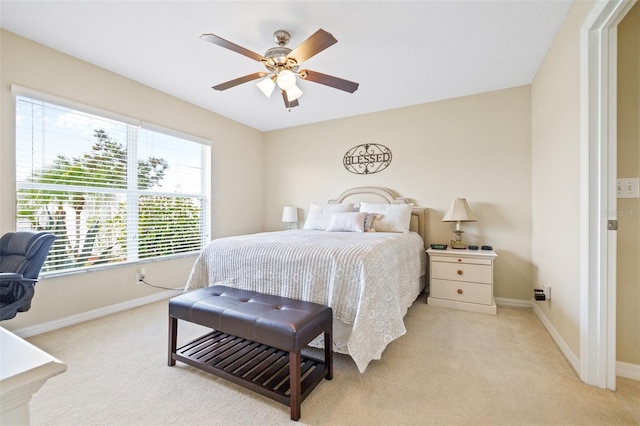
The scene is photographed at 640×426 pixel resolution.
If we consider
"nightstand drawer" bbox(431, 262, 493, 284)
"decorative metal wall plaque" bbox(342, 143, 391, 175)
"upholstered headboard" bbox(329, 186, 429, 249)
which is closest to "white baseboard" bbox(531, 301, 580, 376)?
"nightstand drawer" bbox(431, 262, 493, 284)

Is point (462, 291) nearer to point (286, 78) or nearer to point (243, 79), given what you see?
point (286, 78)

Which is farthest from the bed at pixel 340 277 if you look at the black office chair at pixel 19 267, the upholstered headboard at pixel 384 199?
the black office chair at pixel 19 267

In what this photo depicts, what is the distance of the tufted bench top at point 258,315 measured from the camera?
57.4 inches

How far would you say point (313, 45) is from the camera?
187 cm

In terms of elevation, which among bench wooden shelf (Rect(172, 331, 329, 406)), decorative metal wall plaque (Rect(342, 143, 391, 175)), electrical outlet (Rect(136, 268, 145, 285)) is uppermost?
decorative metal wall plaque (Rect(342, 143, 391, 175))

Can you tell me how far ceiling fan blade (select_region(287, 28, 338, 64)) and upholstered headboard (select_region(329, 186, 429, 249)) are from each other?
7.12ft

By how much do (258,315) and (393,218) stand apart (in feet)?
7.19

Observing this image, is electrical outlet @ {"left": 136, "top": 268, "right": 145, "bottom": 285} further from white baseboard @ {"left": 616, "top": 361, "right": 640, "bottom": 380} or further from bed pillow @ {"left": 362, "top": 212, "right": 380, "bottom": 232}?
white baseboard @ {"left": 616, "top": 361, "right": 640, "bottom": 380}

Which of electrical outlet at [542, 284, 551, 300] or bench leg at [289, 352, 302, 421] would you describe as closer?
bench leg at [289, 352, 302, 421]

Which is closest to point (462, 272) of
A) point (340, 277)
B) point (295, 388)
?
point (340, 277)

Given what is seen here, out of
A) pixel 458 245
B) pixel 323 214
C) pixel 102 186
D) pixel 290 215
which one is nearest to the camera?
pixel 102 186

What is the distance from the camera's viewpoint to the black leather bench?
1.45 meters

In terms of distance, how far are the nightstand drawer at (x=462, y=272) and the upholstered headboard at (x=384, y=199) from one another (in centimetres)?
51

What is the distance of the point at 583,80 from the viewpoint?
1687 millimetres
